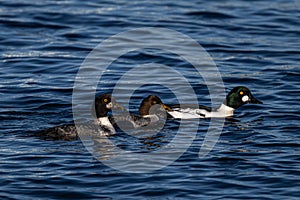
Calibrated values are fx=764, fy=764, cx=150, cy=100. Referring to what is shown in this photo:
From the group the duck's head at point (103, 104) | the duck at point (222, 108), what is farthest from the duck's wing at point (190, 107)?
the duck's head at point (103, 104)

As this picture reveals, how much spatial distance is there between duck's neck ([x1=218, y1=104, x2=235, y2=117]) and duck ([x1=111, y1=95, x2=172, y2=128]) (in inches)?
51.1

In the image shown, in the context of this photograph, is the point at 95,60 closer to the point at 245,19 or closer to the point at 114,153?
the point at 245,19

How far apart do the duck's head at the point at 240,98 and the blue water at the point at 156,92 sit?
32cm

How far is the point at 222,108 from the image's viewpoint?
1819cm

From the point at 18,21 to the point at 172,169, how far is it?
1477 centimetres

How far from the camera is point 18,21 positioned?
27.0 meters

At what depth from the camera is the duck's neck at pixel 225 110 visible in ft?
59.1

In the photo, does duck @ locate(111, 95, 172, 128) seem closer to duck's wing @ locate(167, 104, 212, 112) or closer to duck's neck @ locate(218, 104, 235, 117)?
duck's wing @ locate(167, 104, 212, 112)

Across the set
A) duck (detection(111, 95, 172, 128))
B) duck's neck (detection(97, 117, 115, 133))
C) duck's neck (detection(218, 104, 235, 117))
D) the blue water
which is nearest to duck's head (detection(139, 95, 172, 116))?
duck (detection(111, 95, 172, 128))

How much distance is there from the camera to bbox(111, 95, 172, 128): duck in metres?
17.0

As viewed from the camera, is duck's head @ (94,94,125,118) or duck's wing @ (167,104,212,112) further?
duck's wing @ (167,104,212,112)

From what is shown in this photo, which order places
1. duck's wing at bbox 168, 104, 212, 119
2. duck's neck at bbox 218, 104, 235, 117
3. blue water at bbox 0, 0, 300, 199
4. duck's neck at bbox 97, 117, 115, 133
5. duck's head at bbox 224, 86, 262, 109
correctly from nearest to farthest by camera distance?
blue water at bbox 0, 0, 300, 199
duck's neck at bbox 97, 117, 115, 133
duck's wing at bbox 168, 104, 212, 119
duck's neck at bbox 218, 104, 235, 117
duck's head at bbox 224, 86, 262, 109

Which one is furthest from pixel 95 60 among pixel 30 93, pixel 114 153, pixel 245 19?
pixel 114 153

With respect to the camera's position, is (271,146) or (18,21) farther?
(18,21)
